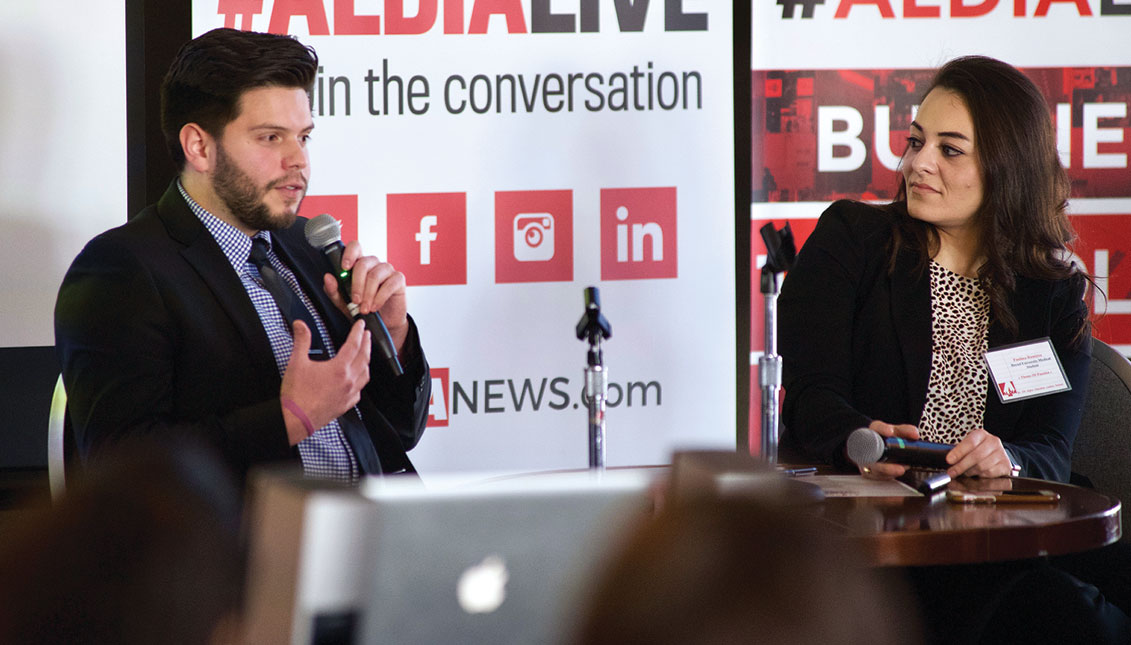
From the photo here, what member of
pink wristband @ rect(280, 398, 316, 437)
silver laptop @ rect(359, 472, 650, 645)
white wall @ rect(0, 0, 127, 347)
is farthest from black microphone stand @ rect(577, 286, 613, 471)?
silver laptop @ rect(359, 472, 650, 645)

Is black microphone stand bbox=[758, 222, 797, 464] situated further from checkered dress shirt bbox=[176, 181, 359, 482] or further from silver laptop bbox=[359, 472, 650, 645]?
silver laptop bbox=[359, 472, 650, 645]

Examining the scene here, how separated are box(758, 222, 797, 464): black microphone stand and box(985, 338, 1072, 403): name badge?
45cm

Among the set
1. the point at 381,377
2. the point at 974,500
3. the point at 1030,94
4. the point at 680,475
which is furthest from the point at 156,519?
the point at 1030,94

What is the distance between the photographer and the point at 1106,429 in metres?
2.50

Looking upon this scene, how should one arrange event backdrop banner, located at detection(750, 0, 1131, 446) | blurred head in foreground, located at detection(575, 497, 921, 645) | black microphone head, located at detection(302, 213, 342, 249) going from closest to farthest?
blurred head in foreground, located at detection(575, 497, 921, 645) → black microphone head, located at detection(302, 213, 342, 249) → event backdrop banner, located at detection(750, 0, 1131, 446)

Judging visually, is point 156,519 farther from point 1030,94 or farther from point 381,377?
point 1030,94

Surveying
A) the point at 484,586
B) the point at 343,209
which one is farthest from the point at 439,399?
the point at 484,586

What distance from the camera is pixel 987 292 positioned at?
2465mm

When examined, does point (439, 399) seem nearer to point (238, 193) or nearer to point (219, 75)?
point (238, 193)

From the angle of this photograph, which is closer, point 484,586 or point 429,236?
point 484,586

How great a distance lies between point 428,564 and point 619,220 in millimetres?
2854

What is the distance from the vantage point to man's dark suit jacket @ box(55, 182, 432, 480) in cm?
201

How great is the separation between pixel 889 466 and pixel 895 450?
0.16ft

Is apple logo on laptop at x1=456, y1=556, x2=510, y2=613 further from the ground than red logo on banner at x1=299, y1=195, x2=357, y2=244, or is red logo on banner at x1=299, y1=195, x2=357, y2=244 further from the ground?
red logo on banner at x1=299, y1=195, x2=357, y2=244
